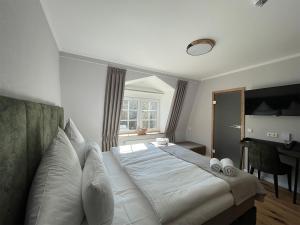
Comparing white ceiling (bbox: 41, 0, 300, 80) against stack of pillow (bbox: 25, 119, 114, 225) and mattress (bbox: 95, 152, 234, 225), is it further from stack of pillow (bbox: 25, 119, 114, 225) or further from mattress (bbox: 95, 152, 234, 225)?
mattress (bbox: 95, 152, 234, 225)

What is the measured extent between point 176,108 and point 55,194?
3.63m

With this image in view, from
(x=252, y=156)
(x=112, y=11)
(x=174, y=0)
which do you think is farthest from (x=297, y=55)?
(x=112, y=11)

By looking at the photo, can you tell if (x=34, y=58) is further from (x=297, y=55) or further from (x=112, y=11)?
(x=297, y=55)

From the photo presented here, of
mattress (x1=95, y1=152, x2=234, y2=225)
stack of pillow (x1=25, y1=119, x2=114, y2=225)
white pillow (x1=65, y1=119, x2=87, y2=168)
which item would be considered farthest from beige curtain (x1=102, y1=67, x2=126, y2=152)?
stack of pillow (x1=25, y1=119, x2=114, y2=225)

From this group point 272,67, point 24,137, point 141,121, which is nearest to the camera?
point 24,137

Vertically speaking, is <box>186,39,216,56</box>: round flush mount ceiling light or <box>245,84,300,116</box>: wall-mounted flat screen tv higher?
<box>186,39,216,56</box>: round flush mount ceiling light

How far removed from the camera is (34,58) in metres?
1.20

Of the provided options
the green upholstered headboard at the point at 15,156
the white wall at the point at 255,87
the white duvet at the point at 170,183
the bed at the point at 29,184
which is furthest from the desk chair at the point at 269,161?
the green upholstered headboard at the point at 15,156

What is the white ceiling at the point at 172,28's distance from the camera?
4.56 feet

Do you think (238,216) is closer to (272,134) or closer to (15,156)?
(15,156)

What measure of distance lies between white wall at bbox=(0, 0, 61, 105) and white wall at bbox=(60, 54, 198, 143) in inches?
49.4

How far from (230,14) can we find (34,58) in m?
1.89

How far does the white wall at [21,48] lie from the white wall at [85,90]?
126 cm

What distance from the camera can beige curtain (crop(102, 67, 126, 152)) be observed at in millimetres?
2965
